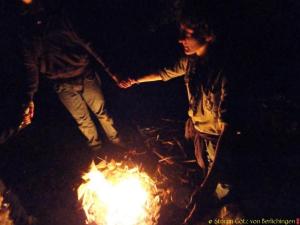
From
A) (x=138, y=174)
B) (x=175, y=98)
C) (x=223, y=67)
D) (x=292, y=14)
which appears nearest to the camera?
(x=223, y=67)

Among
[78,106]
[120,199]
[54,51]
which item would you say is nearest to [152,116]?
[78,106]

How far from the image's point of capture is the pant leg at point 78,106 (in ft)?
14.2

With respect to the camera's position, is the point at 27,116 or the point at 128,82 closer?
the point at 27,116

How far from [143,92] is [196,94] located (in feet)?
9.05

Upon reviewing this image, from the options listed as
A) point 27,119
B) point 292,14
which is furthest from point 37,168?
point 292,14

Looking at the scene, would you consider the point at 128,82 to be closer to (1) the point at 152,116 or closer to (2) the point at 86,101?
(2) the point at 86,101

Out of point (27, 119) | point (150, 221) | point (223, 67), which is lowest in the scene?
point (150, 221)

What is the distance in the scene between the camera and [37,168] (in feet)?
16.2

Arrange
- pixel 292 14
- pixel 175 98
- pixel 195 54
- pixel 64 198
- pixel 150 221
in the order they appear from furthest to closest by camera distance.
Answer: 1. pixel 175 98
2. pixel 292 14
3. pixel 64 198
4. pixel 150 221
5. pixel 195 54

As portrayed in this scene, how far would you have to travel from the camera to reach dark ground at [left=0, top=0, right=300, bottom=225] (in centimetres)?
429

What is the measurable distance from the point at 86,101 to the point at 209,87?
2281 millimetres

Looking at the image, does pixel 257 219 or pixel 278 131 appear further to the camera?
pixel 278 131

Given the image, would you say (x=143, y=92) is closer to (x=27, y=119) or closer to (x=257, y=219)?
(x=27, y=119)

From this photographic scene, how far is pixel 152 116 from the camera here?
5.56 meters
